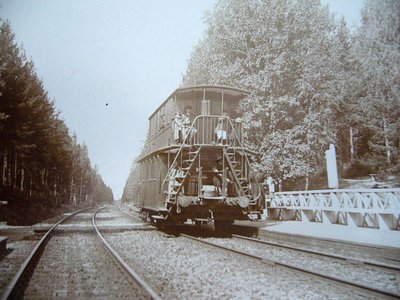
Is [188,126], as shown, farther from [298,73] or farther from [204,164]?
[298,73]

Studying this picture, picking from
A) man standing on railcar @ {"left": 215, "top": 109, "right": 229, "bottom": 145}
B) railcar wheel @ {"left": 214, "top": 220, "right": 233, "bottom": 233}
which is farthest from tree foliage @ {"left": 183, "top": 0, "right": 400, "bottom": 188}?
man standing on railcar @ {"left": 215, "top": 109, "right": 229, "bottom": 145}

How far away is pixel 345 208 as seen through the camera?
42.0 ft

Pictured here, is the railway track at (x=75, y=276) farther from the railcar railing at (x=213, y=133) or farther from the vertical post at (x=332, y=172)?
the vertical post at (x=332, y=172)

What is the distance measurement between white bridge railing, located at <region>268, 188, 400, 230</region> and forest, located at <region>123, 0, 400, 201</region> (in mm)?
2464

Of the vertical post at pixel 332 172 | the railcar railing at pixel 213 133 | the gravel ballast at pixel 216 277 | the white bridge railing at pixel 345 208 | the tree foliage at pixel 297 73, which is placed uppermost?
the tree foliage at pixel 297 73

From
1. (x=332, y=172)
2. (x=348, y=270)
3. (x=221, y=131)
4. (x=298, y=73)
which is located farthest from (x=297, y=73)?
(x=348, y=270)

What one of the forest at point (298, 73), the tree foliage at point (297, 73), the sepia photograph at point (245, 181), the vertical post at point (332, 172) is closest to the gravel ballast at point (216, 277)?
the sepia photograph at point (245, 181)

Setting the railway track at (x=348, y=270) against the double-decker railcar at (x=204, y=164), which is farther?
the double-decker railcar at (x=204, y=164)

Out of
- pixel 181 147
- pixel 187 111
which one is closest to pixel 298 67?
pixel 187 111

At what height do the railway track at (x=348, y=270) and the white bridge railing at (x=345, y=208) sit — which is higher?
the white bridge railing at (x=345, y=208)

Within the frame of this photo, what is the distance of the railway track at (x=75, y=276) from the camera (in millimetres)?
5254

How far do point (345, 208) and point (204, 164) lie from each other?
210 inches

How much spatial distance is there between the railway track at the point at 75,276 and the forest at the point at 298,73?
12348mm

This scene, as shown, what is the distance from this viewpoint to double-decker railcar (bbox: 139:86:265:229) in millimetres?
11164
